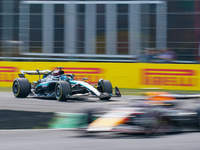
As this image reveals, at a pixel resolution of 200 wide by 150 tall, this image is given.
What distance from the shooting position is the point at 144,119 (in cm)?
511

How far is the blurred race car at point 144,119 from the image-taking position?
16.9 feet

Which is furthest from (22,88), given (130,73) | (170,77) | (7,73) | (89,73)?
(170,77)

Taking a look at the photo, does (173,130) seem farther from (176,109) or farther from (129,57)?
Result: (129,57)

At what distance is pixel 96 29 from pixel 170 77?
135 inches

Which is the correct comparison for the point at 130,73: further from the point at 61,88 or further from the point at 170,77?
the point at 61,88

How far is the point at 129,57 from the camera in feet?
46.7

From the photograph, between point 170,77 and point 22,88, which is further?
point 170,77

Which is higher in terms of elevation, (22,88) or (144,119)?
(144,119)

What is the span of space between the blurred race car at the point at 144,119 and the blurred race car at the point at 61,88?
4.19m

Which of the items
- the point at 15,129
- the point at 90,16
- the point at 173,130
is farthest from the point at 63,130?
the point at 90,16

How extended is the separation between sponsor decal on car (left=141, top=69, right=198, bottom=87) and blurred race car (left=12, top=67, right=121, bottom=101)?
277cm

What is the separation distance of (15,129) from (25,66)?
8956 mm

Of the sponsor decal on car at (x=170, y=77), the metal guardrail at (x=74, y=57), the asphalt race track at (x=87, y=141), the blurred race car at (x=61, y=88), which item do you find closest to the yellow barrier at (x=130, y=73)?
the sponsor decal on car at (x=170, y=77)

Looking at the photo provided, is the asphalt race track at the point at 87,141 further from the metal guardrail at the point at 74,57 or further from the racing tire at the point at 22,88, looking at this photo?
the metal guardrail at the point at 74,57
